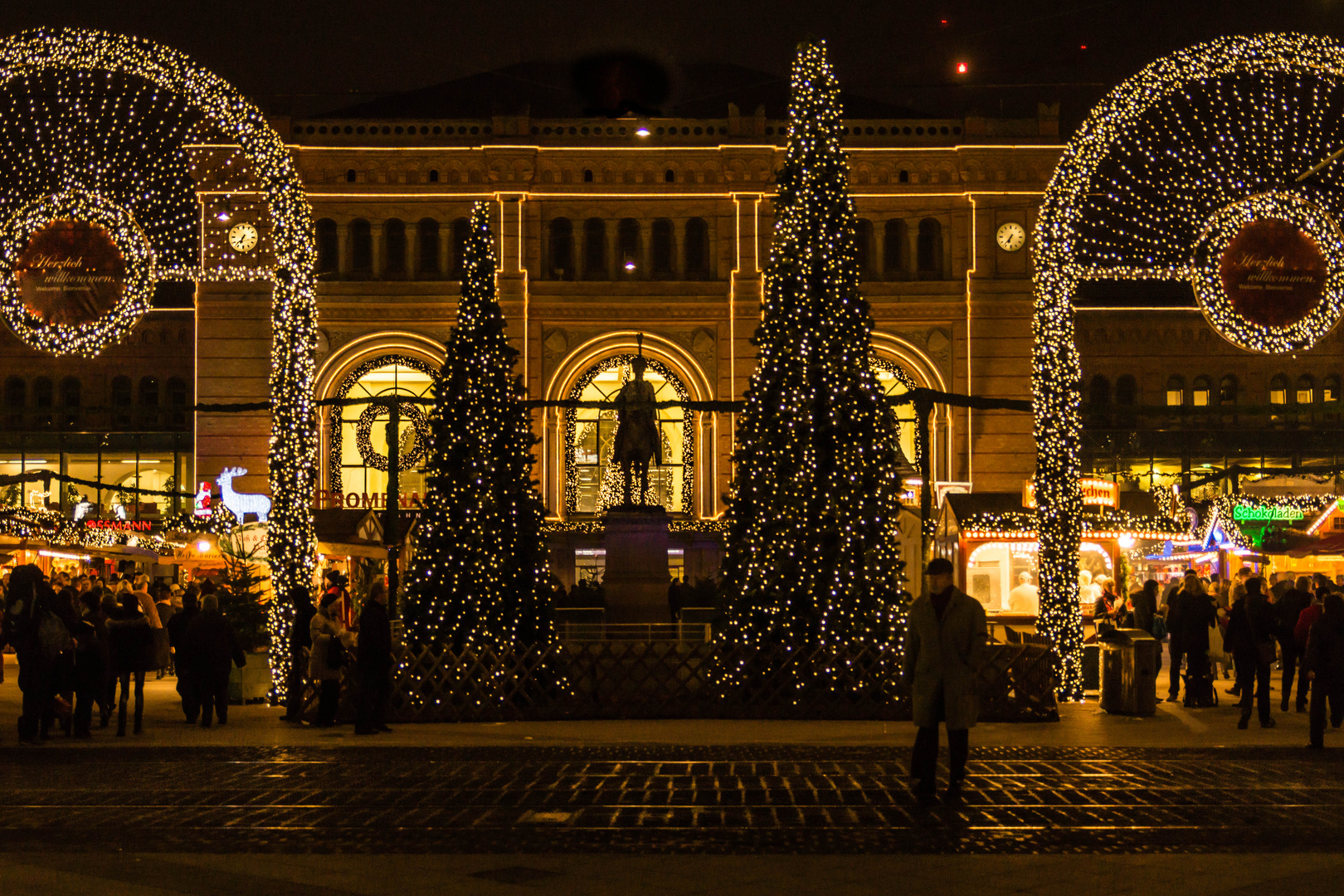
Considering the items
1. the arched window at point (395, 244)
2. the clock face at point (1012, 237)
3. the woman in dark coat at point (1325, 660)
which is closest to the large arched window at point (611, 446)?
the arched window at point (395, 244)

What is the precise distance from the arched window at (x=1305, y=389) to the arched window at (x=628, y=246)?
22224 millimetres

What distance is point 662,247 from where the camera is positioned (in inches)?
1706

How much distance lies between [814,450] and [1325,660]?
663 cm

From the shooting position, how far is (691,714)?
59.1 ft

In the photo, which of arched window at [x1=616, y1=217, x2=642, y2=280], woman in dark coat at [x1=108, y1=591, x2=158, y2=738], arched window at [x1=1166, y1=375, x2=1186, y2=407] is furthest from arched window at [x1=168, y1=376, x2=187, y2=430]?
woman in dark coat at [x1=108, y1=591, x2=158, y2=738]

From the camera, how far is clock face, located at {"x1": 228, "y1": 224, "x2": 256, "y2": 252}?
139ft

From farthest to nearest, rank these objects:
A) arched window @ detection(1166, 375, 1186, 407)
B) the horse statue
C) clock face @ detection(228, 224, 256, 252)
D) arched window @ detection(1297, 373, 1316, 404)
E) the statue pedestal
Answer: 1. arched window @ detection(1297, 373, 1316, 404)
2. arched window @ detection(1166, 375, 1186, 407)
3. clock face @ detection(228, 224, 256, 252)
4. the horse statue
5. the statue pedestal

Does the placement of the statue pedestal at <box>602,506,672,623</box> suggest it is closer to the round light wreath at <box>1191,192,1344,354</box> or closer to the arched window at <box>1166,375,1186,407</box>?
the round light wreath at <box>1191,192,1344,354</box>

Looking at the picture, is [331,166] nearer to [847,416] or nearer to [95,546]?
[95,546]

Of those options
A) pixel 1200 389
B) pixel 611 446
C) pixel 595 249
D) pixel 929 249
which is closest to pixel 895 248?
pixel 929 249

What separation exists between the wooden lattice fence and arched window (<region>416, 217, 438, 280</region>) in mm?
26196

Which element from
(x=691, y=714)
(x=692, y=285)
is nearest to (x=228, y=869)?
(x=691, y=714)

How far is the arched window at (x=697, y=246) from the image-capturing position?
43.1 meters

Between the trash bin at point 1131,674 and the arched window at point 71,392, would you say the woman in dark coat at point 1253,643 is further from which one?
the arched window at point 71,392
